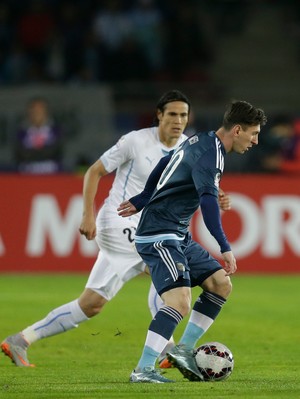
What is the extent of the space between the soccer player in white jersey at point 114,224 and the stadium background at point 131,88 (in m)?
6.86

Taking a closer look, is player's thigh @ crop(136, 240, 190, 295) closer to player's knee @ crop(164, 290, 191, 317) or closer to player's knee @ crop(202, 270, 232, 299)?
player's knee @ crop(164, 290, 191, 317)

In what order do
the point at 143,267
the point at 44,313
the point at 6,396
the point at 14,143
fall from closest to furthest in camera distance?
the point at 6,396 → the point at 143,267 → the point at 44,313 → the point at 14,143

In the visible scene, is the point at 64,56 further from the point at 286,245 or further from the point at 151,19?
the point at 286,245

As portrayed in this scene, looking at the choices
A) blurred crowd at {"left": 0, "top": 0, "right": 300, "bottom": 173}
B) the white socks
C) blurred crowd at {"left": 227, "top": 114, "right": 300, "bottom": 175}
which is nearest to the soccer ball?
the white socks

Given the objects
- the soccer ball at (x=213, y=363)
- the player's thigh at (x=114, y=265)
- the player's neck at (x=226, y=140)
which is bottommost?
the soccer ball at (x=213, y=363)

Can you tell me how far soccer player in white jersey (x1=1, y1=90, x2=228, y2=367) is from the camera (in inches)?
359

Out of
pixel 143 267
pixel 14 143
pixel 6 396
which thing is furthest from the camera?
pixel 14 143

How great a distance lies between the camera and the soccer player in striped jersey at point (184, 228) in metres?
7.55

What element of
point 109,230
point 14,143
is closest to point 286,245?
point 14,143

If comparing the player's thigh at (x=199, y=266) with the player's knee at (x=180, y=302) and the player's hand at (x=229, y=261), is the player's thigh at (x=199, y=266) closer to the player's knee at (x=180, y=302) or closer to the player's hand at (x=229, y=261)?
the player's knee at (x=180, y=302)

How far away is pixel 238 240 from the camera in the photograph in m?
16.7

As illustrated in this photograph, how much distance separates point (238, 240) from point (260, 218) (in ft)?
1.45

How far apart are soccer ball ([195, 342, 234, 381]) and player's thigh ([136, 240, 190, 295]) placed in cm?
47

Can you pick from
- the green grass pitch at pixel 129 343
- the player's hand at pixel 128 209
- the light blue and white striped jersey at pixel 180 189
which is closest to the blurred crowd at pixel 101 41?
the green grass pitch at pixel 129 343
